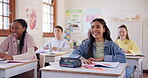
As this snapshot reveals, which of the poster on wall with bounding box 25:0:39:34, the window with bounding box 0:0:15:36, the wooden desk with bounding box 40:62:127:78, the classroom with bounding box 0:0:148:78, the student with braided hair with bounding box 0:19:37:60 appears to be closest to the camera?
the wooden desk with bounding box 40:62:127:78

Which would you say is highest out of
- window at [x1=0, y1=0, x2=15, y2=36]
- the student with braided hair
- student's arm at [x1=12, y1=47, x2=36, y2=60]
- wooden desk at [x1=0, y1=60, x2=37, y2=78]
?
window at [x1=0, y1=0, x2=15, y2=36]

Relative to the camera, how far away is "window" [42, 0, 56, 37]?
514 centimetres

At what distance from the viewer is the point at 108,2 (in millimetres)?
5523

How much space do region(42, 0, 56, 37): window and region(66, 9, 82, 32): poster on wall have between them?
0.48 meters

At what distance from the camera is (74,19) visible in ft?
19.1

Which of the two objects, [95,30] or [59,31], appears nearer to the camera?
[95,30]

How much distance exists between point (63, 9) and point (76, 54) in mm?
3569

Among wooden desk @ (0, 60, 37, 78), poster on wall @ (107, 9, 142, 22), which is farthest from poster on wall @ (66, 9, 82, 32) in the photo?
wooden desk @ (0, 60, 37, 78)

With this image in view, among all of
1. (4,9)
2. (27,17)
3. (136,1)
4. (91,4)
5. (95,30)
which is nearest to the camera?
(95,30)

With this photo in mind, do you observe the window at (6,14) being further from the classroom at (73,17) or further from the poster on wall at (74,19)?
the poster on wall at (74,19)

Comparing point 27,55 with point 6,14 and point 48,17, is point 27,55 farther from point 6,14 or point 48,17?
point 48,17

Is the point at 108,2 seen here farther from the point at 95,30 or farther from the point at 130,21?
the point at 95,30

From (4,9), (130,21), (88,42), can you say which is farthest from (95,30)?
(130,21)

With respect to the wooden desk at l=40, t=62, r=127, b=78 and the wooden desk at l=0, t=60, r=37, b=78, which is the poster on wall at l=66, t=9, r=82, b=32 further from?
the wooden desk at l=40, t=62, r=127, b=78
